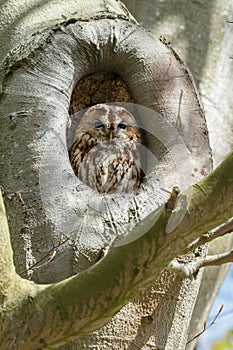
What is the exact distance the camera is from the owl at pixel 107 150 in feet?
10.9

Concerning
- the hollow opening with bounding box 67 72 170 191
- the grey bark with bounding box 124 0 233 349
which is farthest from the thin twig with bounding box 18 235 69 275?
the grey bark with bounding box 124 0 233 349

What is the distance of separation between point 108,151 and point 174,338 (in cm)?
144

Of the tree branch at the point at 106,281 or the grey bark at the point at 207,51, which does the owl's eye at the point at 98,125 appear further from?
the tree branch at the point at 106,281

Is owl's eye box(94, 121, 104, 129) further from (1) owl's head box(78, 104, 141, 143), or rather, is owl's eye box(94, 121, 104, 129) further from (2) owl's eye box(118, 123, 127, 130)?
(2) owl's eye box(118, 123, 127, 130)

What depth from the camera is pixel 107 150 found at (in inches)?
142

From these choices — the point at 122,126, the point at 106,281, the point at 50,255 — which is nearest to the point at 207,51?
the point at 122,126

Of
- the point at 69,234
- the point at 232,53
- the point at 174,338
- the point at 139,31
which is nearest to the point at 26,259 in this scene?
the point at 69,234

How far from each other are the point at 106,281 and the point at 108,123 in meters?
2.04

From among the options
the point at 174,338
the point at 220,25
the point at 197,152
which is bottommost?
the point at 174,338

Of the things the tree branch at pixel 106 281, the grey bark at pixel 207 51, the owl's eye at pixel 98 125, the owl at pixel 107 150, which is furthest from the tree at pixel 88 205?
the owl's eye at pixel 98 125

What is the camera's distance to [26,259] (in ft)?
7.13

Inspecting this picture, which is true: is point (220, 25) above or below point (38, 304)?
above

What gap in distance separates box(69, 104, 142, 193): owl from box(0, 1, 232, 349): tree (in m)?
0.46

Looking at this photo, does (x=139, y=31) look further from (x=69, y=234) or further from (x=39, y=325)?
(x=39, y=325)
